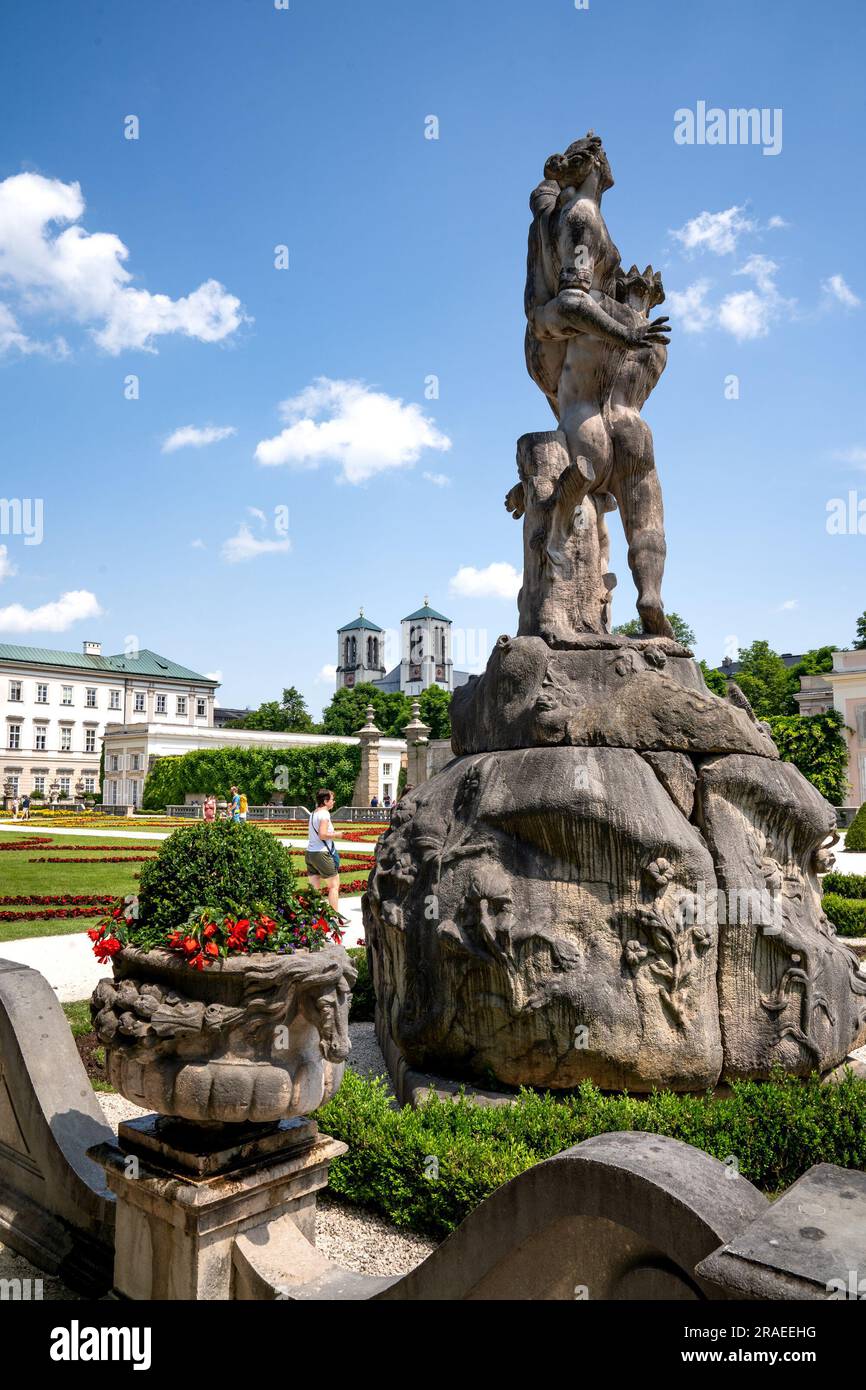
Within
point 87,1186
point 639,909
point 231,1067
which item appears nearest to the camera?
point 231,1067

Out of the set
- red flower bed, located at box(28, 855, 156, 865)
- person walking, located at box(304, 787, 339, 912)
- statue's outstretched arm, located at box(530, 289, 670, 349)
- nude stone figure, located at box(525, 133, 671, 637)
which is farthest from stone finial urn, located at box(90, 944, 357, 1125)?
red flower bed, located at box(28, 855, 156, 865)

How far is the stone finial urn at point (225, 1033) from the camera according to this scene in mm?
3000

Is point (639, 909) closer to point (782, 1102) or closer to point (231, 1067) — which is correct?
point (782, 1102)

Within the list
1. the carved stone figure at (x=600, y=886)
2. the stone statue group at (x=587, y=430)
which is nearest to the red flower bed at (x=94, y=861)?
the carved stone figure at (x=600, y=886)

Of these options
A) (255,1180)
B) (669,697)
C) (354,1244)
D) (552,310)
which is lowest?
(354,1244)

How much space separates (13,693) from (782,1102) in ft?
266

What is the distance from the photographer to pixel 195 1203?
118 inches

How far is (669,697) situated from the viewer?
6004mm

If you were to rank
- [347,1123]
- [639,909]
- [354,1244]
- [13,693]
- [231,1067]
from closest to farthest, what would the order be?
1. [231,1067]
2. [354,1244]
3. [347,1123]
4. [639,909]
5. [13,693]

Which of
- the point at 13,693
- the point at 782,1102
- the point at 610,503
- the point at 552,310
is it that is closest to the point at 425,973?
the point at 782,1102

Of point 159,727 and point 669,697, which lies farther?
point 159,727

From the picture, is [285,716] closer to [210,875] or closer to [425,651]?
[425,651]

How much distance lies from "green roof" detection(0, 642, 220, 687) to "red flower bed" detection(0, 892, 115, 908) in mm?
67645

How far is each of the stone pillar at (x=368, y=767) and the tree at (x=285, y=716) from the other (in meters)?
27.8
